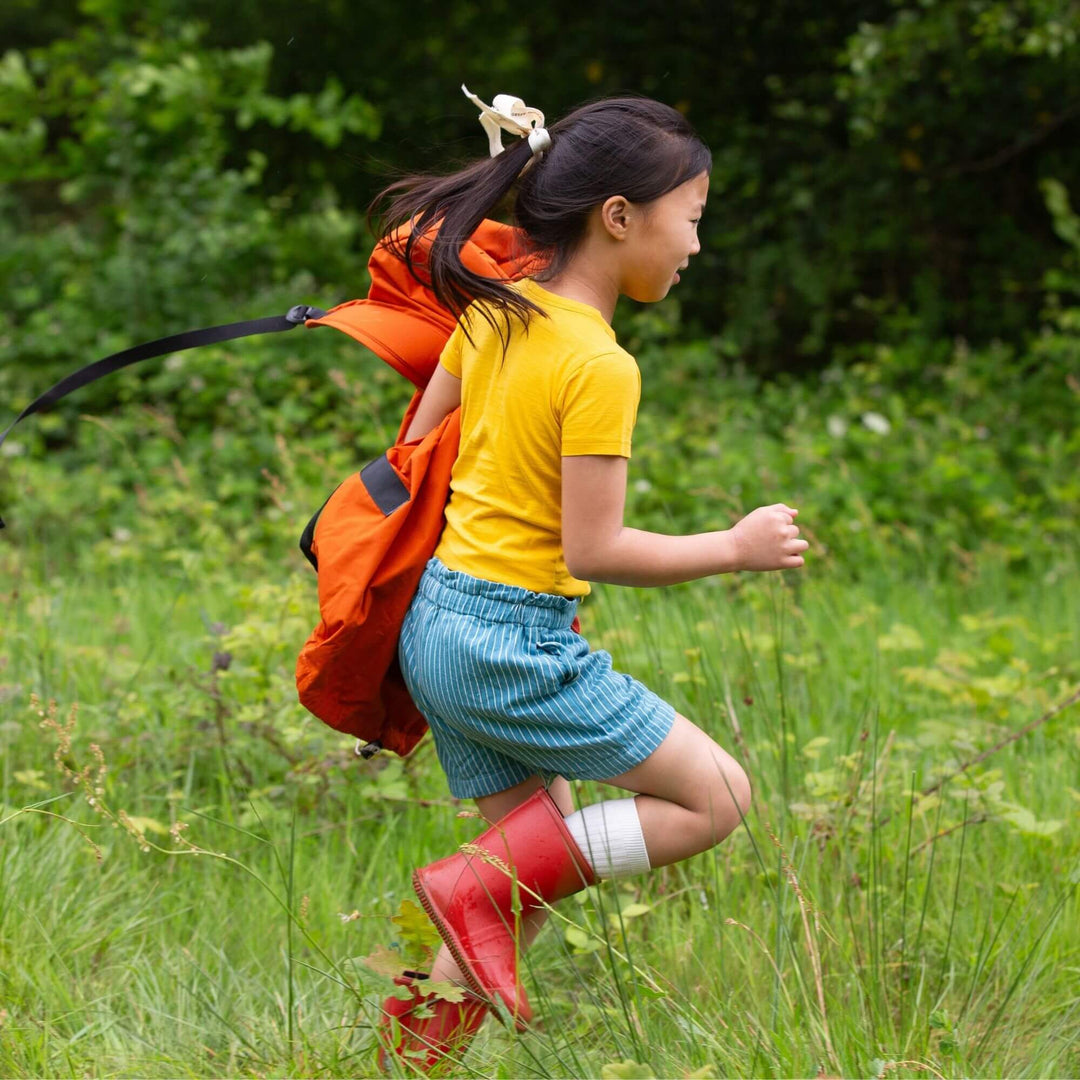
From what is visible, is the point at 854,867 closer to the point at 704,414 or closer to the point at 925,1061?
the point at 925,1061

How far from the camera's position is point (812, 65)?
8148mm

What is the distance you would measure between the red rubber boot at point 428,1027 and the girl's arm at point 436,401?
826 mm

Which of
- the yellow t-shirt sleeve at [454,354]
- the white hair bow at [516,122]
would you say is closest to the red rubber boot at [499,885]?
the yellow t-shirt sleeve at [454,354]

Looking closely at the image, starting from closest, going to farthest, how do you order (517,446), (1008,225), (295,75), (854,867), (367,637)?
(517,446) < (367,637) < (854,867) < (1008,225) < (295,75)

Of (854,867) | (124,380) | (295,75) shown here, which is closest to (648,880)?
(854,867)

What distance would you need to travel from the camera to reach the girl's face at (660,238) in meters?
1.81

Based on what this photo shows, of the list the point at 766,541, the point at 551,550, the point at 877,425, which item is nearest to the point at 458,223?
the point at 551,550

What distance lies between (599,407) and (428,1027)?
3.20 feet

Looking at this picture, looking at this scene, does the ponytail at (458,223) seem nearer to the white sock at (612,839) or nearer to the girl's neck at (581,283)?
the girl's neck at (581,283)

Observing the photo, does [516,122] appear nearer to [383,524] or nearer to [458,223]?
[458,223]

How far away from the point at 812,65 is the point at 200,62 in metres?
3.78

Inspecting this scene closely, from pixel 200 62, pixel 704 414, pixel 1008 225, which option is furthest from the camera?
pixel 1008 225

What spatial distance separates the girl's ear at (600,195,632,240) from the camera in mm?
1785

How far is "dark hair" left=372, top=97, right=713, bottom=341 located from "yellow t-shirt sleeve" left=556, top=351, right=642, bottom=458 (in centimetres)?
13
